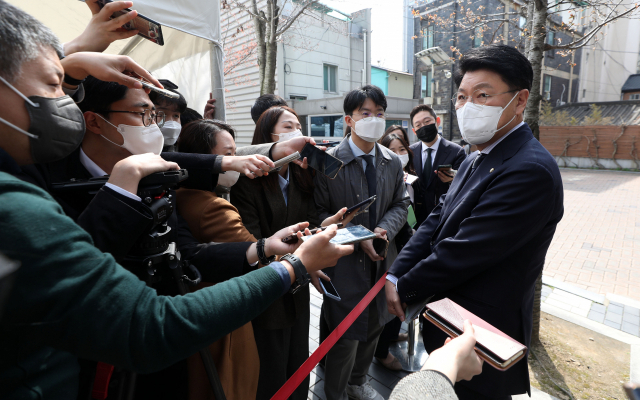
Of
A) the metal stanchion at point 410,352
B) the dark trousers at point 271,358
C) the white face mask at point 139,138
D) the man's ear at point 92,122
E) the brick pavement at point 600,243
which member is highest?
the man's ear at point 92,122

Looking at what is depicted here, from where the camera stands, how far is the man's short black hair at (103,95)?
158 centimetres

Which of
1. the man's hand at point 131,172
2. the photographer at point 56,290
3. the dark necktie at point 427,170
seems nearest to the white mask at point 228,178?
the man's hand at point 131,172

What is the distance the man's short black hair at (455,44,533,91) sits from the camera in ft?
5.82

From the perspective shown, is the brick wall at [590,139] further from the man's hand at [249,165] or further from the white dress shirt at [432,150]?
the man's hand at [249,165]

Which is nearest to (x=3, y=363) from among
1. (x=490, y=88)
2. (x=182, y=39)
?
(x=490, y=88)

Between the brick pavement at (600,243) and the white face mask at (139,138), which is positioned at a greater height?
the white face mask at (139,138)

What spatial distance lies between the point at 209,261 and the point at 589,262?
6.77 meters

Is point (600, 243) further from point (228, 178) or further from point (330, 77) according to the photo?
point (330, 77)

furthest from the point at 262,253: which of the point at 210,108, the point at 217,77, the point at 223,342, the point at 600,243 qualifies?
the point at 600,243

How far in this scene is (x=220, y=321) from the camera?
926 millimetres

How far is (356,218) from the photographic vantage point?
2732 millimetres

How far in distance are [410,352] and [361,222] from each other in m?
1.46

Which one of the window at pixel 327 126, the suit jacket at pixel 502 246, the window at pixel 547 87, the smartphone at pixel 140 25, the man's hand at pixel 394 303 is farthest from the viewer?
the window at pixel 547 87

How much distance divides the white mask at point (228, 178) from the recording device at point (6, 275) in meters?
1.45
